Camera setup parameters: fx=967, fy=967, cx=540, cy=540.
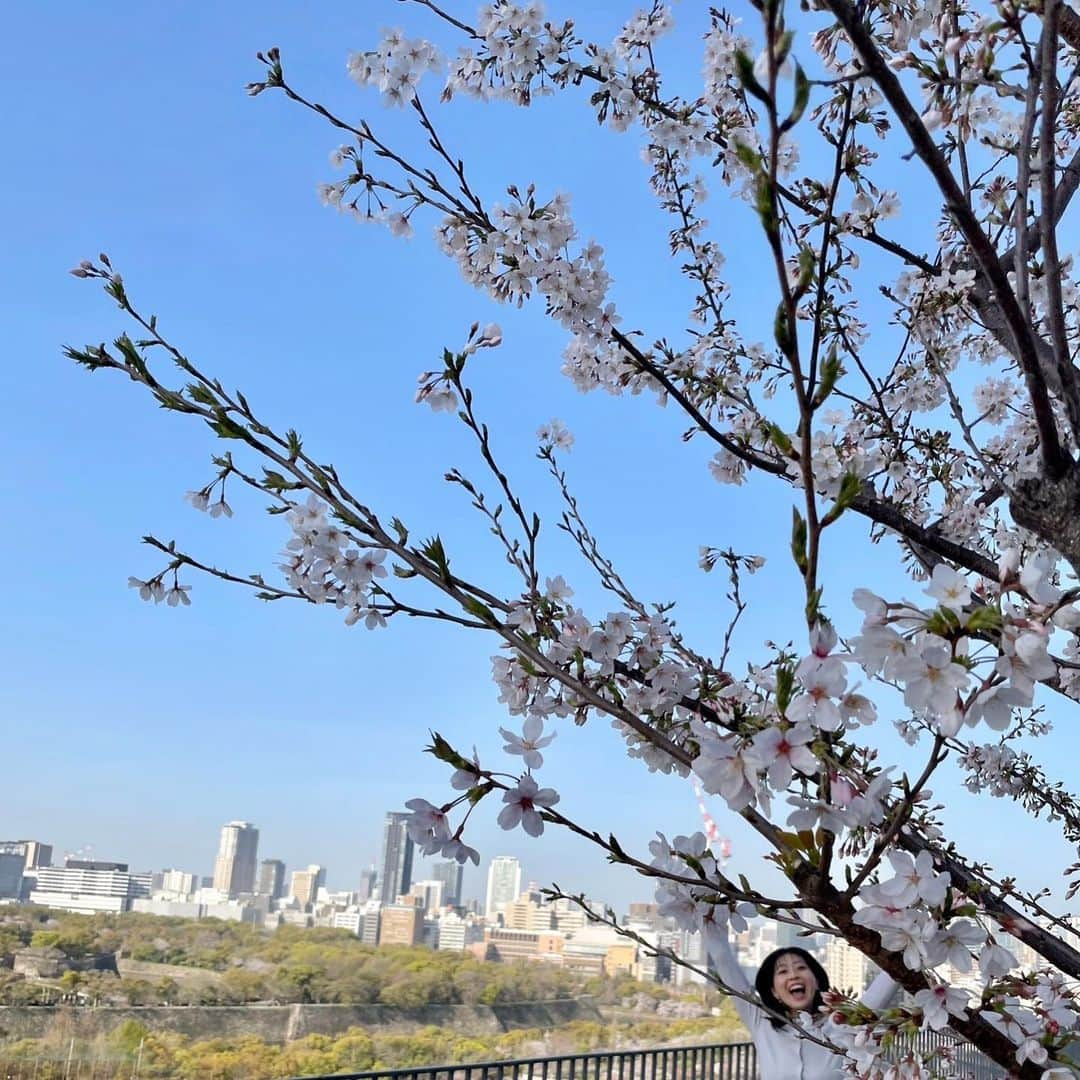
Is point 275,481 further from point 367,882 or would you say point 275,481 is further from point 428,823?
point 367,882

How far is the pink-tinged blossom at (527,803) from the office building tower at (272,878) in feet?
98.3

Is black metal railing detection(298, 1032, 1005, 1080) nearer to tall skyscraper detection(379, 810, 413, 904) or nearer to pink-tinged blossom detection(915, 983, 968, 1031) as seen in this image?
pink-tinged blossom detection(915, 983, 968, 1031)

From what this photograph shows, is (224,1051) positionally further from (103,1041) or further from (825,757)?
(825,757)

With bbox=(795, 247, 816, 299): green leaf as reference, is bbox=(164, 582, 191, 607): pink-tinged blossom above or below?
above

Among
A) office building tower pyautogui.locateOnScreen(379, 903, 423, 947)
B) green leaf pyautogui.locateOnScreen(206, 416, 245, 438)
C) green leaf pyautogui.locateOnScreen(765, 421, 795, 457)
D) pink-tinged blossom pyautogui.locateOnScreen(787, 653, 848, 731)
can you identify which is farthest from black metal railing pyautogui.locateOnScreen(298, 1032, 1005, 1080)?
office building tower pyautogui.locateOnScreen(379, 903, 423, 947)

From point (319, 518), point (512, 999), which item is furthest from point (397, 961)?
point (319, 518)

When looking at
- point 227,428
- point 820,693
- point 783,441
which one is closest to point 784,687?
point 820,693

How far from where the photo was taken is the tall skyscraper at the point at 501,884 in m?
22.4

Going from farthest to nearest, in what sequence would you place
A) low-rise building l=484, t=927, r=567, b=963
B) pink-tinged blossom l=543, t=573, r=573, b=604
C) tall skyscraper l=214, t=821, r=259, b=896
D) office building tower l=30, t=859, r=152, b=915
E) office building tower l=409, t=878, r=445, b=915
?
tall skyscraper l=214, t=821, r=259, b=896 → office building tower l=409, t=878, r=445, b=915 → low-rise building l=484, t=927, r=567, b=963 → office building tower l=30, t=859, r=152, b=915 → pink-tinged blossom l=543, t=573, r=573, b=604

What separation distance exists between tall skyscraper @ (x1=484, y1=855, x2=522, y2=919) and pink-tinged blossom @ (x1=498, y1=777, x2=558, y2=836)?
21.7m

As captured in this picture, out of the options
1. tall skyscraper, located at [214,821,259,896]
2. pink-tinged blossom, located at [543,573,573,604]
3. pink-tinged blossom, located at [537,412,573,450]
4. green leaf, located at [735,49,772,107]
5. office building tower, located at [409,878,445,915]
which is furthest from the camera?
tall skyscraper, located at [214,821,259,896]

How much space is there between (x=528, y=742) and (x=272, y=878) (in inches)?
1256

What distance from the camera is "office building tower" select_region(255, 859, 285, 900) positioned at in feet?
94.7

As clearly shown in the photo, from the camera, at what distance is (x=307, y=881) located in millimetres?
30891
